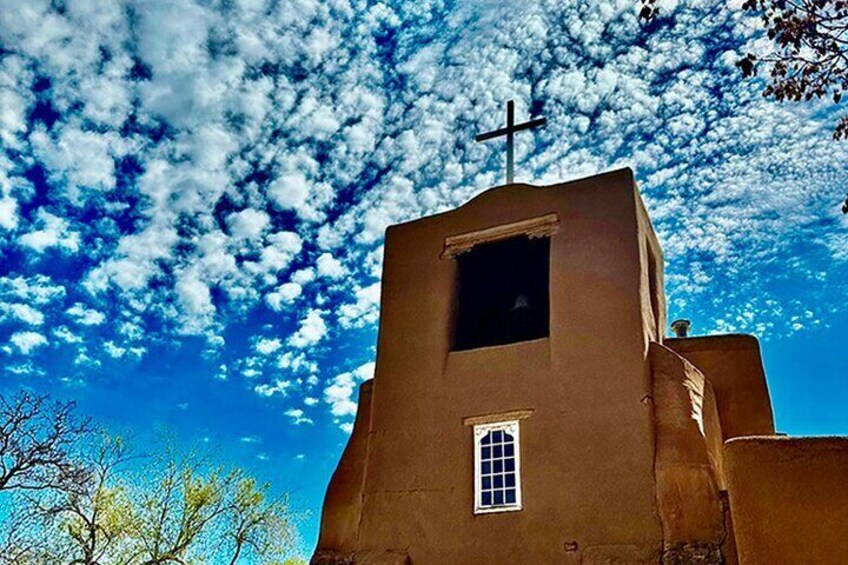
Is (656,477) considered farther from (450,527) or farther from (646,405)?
(450,527)

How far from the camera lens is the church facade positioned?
541 inches

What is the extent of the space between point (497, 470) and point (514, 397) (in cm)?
144

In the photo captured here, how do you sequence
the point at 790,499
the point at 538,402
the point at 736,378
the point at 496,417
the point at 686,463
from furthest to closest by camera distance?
the point at 736,378 → the point at 496,417 → the point at 538,402 → the point at 686,463 → the point at 790,499

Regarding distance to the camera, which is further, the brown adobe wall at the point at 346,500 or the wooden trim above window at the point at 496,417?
the brown adobe wall at the point at 346,500

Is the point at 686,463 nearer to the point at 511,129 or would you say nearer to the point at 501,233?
the point at 501,233

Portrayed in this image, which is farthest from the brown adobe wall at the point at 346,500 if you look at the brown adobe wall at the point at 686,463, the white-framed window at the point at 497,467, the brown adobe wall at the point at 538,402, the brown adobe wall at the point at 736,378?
the brown adobe wall at the point at 736,378

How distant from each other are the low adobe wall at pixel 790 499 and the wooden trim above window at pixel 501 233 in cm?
754

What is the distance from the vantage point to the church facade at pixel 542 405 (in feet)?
45.1

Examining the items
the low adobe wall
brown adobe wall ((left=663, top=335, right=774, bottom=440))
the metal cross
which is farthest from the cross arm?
the low adobe wall

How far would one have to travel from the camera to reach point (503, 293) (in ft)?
64.3

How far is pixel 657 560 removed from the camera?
13.0m

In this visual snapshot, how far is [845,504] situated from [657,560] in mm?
Result: 3948

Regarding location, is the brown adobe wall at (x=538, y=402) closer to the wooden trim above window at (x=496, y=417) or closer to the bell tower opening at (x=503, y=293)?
the wooden trim above window at (x=496, y=417)

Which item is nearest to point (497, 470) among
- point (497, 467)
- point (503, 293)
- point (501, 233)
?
point (497, 467)
